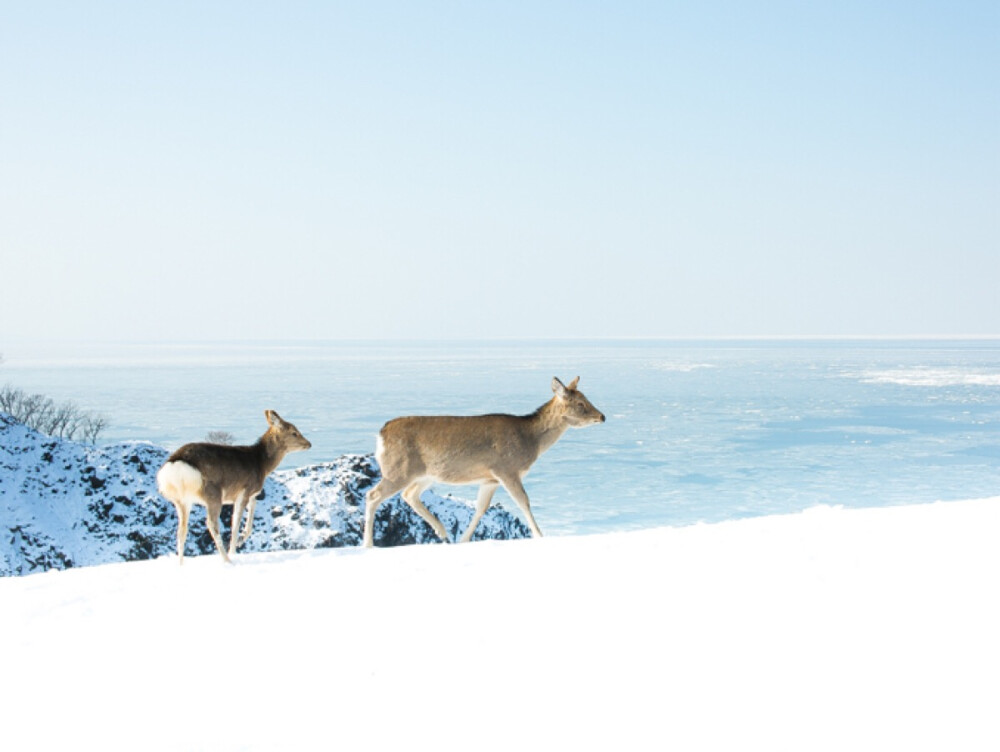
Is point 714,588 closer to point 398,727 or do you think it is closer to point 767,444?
point 398,727

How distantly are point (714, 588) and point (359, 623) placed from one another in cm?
279

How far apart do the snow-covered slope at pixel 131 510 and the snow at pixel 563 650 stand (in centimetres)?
1652

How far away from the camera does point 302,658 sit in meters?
6.57

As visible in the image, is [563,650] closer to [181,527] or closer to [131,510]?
[181,527]

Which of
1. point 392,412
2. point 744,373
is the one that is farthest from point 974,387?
point 392,412

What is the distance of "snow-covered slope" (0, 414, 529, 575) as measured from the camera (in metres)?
24.4

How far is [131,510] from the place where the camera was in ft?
84.1

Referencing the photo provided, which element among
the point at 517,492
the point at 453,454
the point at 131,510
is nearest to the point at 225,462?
the point at 453,454

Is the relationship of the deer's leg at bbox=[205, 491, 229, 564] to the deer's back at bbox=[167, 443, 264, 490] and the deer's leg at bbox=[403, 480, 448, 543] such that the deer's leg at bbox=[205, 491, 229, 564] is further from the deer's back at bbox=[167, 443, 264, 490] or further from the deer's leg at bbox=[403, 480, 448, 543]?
the deer's leg at bbox=[403, 480, 448, 543]

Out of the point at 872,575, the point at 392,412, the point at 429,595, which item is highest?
the point at 872,575

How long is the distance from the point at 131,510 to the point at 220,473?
17.9 meters

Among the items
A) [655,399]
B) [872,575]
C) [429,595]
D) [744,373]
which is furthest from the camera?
[744,373]

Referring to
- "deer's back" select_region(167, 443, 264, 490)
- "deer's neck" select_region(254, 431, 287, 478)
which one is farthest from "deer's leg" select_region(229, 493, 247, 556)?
"deer's neck" select_region(254, 431, 287, 478)

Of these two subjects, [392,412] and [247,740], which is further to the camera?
[392,412]
